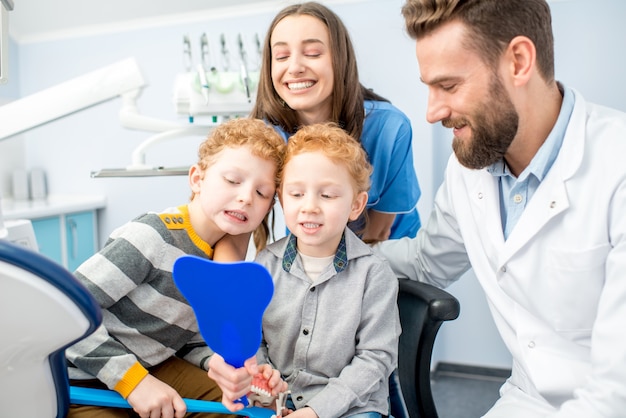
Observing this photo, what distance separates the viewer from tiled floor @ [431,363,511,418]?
243 cm

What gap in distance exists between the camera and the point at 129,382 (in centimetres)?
100

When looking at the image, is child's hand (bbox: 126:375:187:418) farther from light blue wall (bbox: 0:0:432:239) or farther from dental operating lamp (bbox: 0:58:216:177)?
light blue wall (bbox: 0:0:432:239)

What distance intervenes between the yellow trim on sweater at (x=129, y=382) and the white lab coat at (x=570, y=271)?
0.72 metres

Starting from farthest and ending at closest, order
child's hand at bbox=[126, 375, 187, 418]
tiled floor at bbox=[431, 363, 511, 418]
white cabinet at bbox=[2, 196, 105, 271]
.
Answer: white cabinet at bbox=[2, 196, 105, 271] → tiled floor at bbox=[431, 363, 511, 418] → child's hand at bbox=[126, 375, 187, 418]

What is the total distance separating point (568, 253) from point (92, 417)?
913mm

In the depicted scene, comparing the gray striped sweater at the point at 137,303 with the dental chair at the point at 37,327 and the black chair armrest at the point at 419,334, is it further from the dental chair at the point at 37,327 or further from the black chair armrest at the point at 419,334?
the black chair armrest at the point at 419,334

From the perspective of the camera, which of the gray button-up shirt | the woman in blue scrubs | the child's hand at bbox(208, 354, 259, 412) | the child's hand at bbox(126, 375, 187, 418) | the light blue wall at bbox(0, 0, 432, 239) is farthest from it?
the light blue wall at bbox(0, 0, 432, 239)

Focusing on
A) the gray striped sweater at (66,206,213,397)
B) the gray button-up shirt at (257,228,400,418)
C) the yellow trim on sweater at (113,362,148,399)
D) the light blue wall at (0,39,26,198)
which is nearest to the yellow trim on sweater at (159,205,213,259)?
the gray striped sweater at (66,206,213,397)

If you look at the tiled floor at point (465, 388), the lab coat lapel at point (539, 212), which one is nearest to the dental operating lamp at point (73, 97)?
the lab coat lapel at point (539, 212)

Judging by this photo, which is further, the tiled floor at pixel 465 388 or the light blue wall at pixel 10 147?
the light blue wall at pixel 10 147

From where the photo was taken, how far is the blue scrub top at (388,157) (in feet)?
5.43

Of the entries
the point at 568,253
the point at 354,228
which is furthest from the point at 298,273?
the point at 568,253

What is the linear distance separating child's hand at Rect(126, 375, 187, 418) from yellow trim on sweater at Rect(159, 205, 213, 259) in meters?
0.29

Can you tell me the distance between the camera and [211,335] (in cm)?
84
